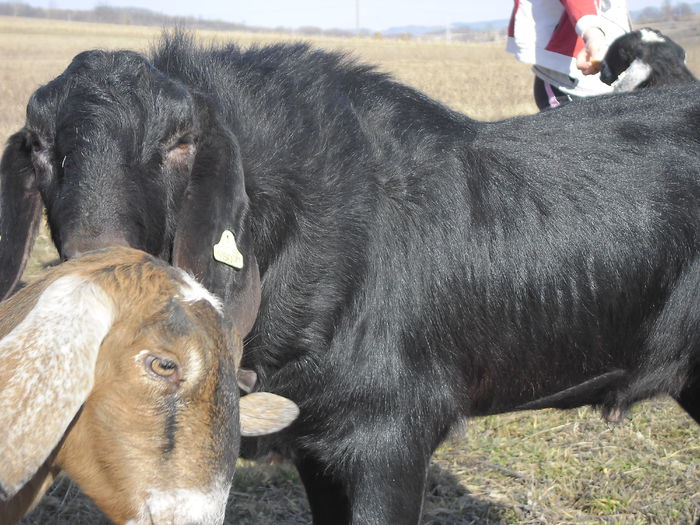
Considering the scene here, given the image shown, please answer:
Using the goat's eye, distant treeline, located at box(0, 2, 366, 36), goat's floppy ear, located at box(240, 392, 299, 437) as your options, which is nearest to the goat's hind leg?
goat's floppy ear, located at box(240, 392, 299, 437)

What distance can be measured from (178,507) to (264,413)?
49 centimetres

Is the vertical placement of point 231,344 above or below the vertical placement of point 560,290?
above

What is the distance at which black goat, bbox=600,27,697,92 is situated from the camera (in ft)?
15.7

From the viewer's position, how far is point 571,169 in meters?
3.30

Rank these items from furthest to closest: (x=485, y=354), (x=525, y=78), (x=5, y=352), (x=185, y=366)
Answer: (x=525, y=78) < (x=485, y=354) < (x=185, y=366) < (x=5, y=352)

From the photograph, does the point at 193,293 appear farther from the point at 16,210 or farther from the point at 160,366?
the point at 16,210

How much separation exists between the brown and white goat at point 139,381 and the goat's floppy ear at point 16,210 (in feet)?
1.98

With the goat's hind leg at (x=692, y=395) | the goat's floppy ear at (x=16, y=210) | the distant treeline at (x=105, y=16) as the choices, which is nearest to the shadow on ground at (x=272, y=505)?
the goat's hind leg at (x=692, y=395)

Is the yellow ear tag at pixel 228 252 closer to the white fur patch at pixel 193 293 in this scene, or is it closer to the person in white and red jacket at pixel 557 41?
the white fur patch at pixel 193 293

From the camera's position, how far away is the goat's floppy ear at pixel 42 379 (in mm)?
1853

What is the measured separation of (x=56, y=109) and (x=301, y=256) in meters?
0.88

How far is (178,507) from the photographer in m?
2.11

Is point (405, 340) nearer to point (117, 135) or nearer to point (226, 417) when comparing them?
point (226, 417)

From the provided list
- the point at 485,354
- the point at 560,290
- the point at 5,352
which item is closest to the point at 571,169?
the point at 560,290
